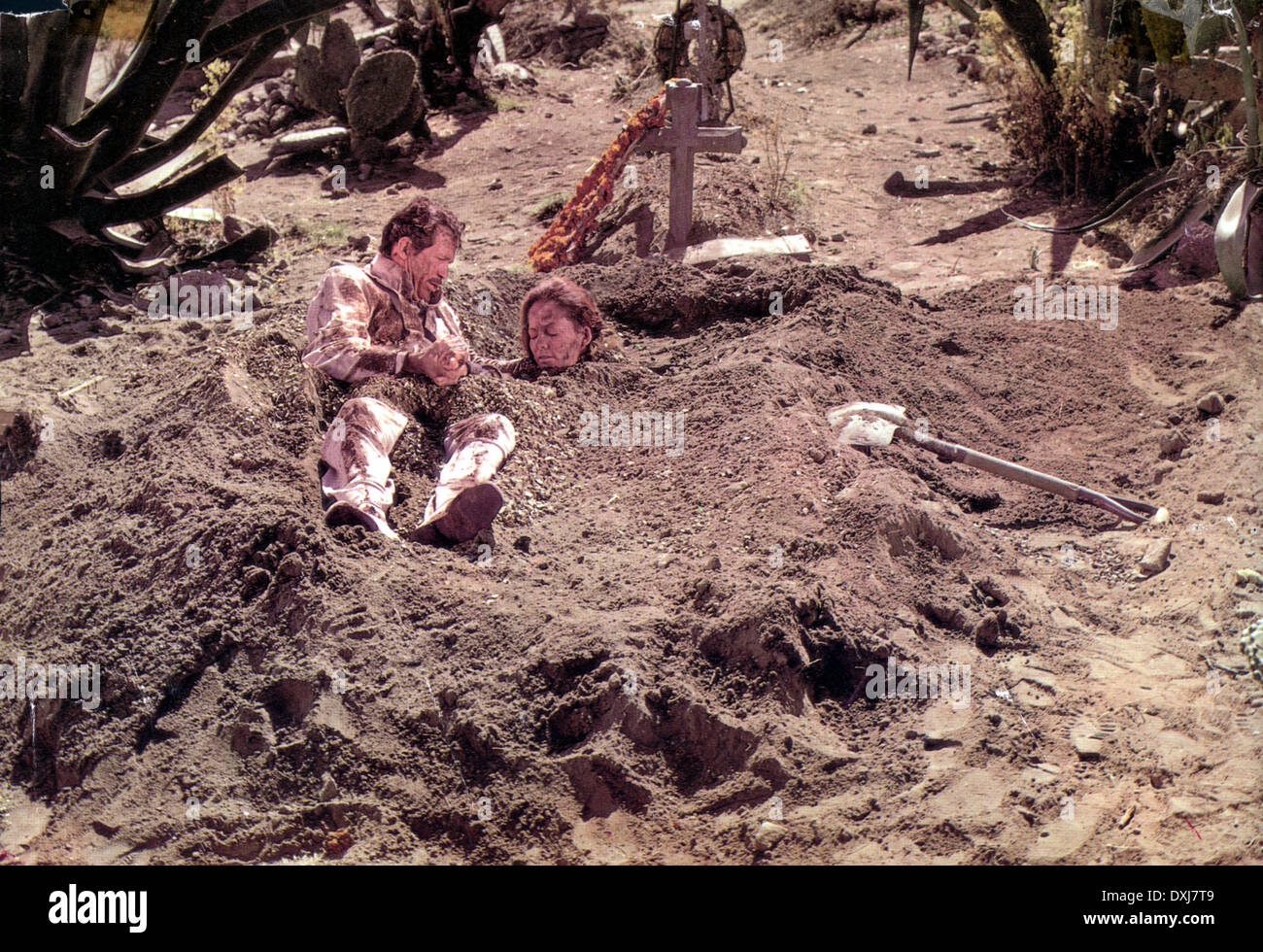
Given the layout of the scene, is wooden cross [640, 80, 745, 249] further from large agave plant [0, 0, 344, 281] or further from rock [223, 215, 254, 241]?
rock [223, 215, 254, 241]

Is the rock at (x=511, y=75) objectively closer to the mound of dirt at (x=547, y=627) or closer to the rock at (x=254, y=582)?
the mound of dirt at (x=547, y=627)

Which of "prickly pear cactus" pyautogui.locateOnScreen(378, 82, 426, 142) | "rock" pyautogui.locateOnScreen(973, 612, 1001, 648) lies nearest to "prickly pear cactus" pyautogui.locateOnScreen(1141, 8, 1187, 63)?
"rock" pyautogui.locateOnScreen(973, 612, 1001, 648)

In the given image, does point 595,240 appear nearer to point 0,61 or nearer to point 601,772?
A: point 0,61

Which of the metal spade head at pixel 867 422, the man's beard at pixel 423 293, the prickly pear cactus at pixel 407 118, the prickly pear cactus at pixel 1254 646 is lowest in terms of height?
the prickly pear cactus at pixel 1254 646

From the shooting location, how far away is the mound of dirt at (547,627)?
2771 mm

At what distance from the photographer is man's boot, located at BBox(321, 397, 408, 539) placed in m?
3.58

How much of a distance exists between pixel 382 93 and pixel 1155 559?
7.02 meters

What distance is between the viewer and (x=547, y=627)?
3209 millimetres

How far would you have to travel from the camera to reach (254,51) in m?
6.14

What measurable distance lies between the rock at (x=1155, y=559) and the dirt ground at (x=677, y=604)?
0.23 feet

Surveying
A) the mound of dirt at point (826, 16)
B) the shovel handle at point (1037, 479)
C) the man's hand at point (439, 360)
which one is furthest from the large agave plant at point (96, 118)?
the mound of dirt at point (826, 16)

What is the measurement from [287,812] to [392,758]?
0.28m
